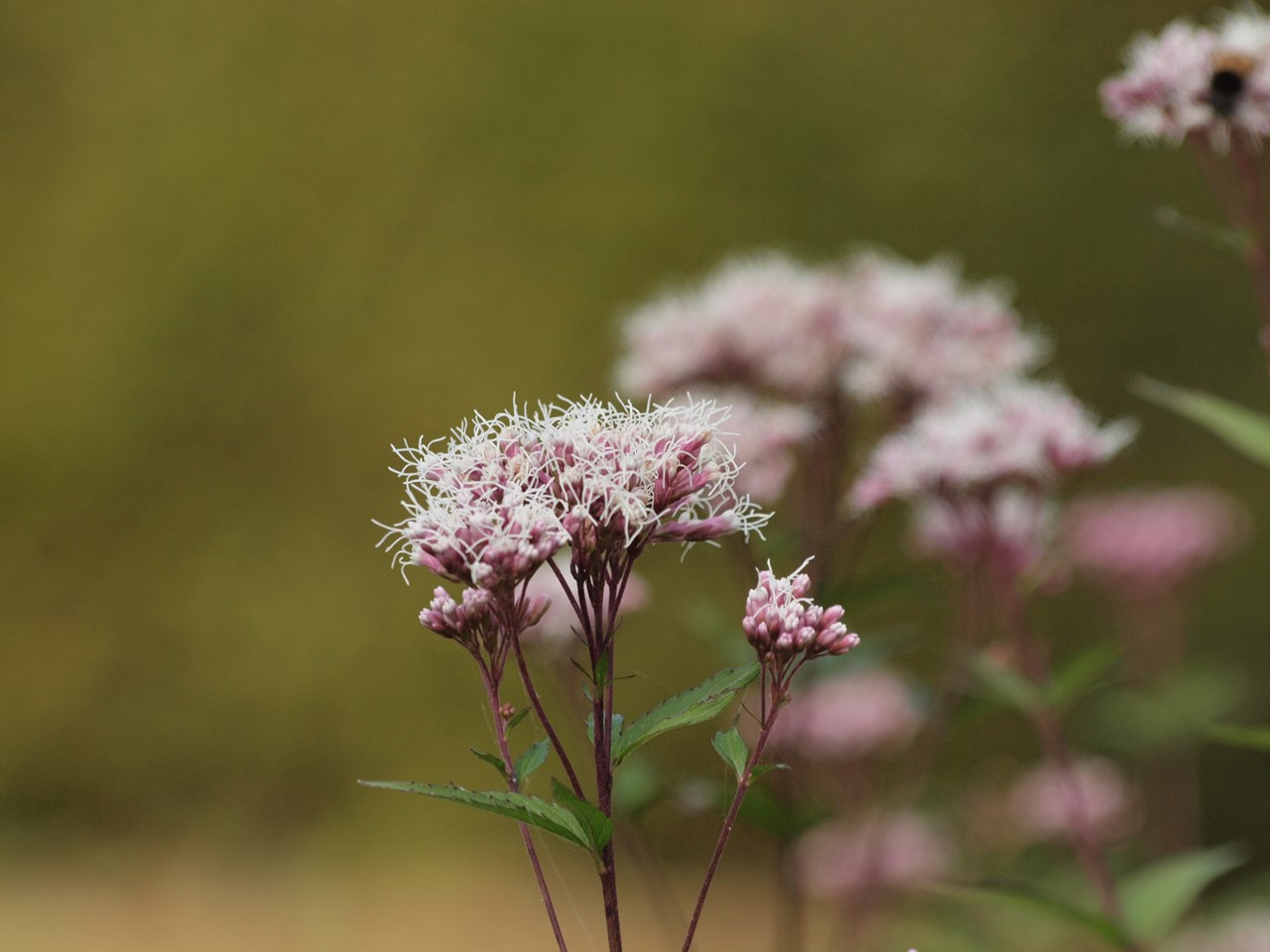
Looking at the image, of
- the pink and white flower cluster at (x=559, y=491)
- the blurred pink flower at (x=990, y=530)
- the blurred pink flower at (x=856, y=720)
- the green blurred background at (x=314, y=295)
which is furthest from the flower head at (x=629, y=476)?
the green blurred background at (x=314, y=295)

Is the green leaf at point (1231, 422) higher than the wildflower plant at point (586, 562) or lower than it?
higher

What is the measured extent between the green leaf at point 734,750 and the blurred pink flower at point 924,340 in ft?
2.42

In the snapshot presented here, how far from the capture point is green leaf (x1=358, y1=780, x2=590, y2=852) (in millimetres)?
429

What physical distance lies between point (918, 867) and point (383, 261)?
178 centimetres

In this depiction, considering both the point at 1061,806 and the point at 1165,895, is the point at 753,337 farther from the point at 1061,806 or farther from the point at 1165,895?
the point at 1061,806

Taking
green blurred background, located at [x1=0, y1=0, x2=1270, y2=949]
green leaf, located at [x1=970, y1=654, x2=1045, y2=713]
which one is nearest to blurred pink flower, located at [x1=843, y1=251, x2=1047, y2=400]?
green leaf, located at [x1=970, y1=654, x2=1045, y2=713]

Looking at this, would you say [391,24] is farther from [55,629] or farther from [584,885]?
[584,885]

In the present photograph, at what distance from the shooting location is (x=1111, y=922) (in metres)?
0.88

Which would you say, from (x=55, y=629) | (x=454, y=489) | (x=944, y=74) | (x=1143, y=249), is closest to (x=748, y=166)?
(x=944, y=74)

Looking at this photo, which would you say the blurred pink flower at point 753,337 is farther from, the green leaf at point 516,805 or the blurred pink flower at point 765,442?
the green leaf at point 516,805

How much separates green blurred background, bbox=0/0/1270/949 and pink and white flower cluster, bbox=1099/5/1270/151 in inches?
58.7

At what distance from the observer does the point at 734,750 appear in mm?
479

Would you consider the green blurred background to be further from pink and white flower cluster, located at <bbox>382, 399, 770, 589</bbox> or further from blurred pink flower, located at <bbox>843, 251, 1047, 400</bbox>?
pink and white flower cluster, located at <bbox>382, 399, 770, 589</bbox>

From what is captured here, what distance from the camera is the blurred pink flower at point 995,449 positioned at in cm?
104
